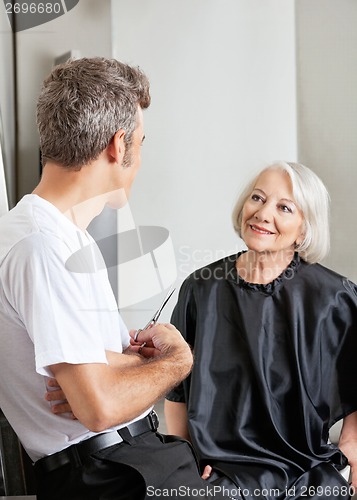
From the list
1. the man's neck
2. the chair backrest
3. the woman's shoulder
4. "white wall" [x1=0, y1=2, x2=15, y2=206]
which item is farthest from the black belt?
"white wall" [x1=0, y1=2, x2=15, y2=206]

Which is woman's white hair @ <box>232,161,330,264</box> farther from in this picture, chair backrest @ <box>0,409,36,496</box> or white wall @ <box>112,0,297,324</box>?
chair backrest @ <box>0,409,36,496</box>

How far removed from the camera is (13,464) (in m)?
2.25

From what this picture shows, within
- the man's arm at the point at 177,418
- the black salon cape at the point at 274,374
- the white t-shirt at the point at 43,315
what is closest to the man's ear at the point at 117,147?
the white t-shirt at the point at 43,315

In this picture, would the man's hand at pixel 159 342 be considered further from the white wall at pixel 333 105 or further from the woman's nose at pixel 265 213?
the white wall at pixel 333 105

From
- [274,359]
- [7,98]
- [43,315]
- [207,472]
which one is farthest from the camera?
[7,98]

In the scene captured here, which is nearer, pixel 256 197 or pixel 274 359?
pixel 274 359

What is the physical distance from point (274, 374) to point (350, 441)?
14.7 inches

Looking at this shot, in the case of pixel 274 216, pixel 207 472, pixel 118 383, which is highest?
pixel 274 216

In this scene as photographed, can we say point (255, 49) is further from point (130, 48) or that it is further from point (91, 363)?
point (91, 363)

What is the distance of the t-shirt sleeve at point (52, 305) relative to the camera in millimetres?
1353

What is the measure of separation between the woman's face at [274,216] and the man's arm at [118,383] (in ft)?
2.89

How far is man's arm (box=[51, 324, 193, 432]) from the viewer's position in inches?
52.9

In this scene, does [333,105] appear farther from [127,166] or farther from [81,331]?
[81,331]

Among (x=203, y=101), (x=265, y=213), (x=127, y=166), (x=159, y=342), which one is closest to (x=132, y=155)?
(x=127, y=166)
